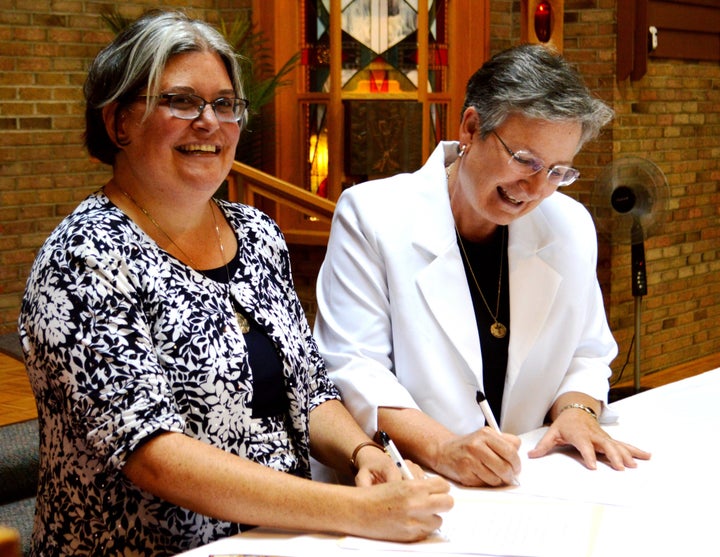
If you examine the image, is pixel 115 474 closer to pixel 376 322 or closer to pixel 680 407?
pixel 376 322

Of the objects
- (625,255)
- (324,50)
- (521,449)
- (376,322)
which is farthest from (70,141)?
(521,449)

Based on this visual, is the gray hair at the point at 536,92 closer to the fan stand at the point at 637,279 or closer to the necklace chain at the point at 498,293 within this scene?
the necklace chain at the point at 498,293

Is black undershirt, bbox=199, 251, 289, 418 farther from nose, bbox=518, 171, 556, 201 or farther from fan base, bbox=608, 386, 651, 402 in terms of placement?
fan base, bbox=608, 386, 651, 402

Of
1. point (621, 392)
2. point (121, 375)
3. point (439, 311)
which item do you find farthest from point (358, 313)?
point (621, 392)

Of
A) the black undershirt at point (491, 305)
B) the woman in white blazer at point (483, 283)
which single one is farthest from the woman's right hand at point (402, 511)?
the black undershirt at point (491, 305)

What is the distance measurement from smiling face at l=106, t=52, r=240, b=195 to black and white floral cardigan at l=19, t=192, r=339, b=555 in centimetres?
10

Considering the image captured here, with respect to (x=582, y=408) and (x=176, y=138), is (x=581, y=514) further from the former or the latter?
(x=176, y=138)

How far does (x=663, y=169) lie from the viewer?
6.50m

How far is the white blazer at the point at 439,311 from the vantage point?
7.38 feet

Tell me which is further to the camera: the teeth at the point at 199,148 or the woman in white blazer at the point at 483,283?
the woman in white blazer at the point at 483,283

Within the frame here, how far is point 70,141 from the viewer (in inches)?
233

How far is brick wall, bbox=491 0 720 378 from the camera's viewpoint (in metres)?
5.94

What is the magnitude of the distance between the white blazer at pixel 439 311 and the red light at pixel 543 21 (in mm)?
3081

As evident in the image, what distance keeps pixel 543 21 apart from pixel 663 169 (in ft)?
5.71
